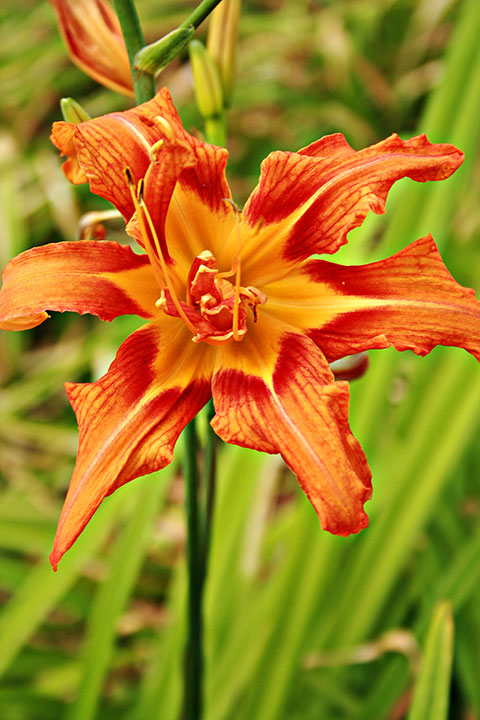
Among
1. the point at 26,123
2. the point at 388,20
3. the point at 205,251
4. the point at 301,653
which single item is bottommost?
the point at 301,653

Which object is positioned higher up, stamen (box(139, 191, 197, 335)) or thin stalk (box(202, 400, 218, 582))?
stamen (box(139, 191, 197, 335))

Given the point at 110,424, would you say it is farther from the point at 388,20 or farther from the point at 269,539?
the point at 388,20

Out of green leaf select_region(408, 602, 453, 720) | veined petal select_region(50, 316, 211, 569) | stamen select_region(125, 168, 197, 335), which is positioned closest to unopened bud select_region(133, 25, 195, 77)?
stamen select_region(125, 168, 197, 335)

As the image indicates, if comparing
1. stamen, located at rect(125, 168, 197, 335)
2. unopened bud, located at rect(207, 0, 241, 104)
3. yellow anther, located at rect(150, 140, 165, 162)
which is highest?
unopened bud, located at rect(207, 0, 241, 104)

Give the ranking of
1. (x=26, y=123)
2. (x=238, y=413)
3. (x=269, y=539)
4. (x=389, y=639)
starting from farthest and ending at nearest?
1. (x=26, y=123)
2. (x=269, y=539)
3. (x=389, y=639)
4. (x=238, y=413)

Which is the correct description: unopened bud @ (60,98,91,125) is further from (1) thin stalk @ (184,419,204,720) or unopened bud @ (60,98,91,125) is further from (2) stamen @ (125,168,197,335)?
(1) thin stalk @ (184,419,204,720)

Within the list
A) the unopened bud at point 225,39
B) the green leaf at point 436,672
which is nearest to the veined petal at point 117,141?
the unopened bud at point 225,39

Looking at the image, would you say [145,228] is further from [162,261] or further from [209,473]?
[209,473]

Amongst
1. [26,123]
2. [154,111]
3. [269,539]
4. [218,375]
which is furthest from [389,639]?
[26,123]
